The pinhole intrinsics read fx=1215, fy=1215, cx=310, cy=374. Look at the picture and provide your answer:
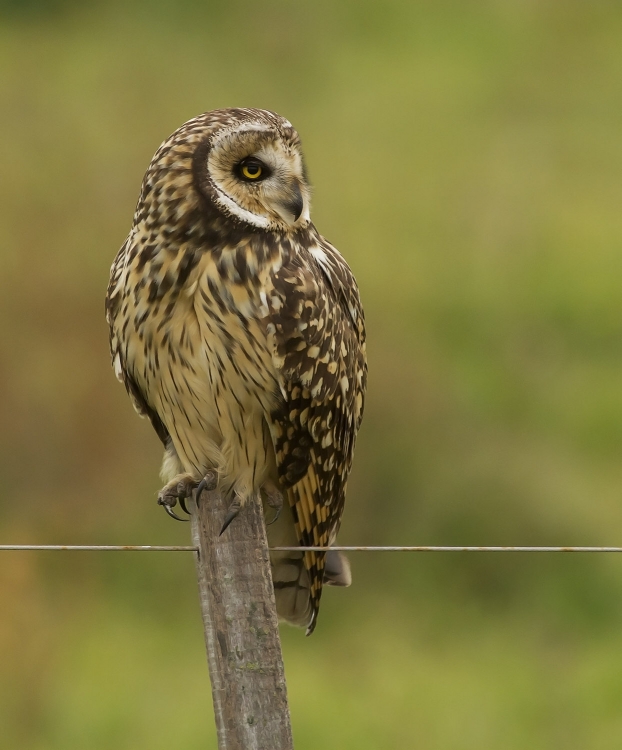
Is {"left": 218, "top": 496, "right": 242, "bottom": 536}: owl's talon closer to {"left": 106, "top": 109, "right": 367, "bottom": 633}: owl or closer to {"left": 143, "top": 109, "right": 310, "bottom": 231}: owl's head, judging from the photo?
{"left": 106, "top": 109, "right": 367, "bottom": 633}: owl

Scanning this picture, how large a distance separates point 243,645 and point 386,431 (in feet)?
16.6

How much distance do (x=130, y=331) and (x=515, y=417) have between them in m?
5.47

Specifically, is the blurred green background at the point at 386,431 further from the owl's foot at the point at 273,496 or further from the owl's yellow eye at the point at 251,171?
the owl's yellow eye at the point at 251,171

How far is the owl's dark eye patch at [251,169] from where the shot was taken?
2.97 m

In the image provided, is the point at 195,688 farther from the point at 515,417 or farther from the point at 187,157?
the point at 187,157

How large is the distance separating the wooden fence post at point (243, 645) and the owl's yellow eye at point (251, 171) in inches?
38.1

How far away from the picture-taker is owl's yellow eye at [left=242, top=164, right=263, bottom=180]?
9.75 feet

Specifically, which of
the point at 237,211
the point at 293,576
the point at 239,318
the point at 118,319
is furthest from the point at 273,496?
the point at 237,211

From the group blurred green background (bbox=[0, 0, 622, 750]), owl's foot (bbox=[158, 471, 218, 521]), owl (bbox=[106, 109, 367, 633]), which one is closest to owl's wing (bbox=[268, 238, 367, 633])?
owl (bbox=[106, 109, 367, 633])

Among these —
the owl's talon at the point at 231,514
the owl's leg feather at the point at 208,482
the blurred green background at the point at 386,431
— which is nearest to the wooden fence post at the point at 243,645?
the owl's talon at the point at 231,514

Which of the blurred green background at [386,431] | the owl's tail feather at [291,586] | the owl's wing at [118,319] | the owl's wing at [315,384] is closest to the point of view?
the owl's wing at [315,384]

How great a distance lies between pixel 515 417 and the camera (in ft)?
26.9

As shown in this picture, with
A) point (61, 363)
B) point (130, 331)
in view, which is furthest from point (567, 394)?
point (130, 331)

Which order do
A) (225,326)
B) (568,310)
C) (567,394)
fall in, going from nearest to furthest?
1. (225,326)
2. (567,394)
3. (568,310)
